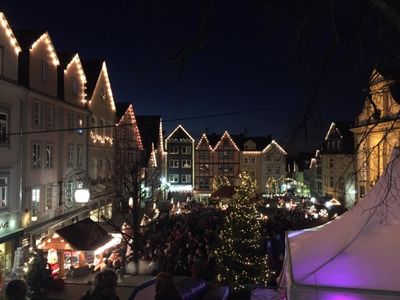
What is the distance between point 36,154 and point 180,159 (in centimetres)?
4756

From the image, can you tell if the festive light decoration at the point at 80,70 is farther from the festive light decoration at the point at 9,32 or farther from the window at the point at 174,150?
the window at the point at 174,150

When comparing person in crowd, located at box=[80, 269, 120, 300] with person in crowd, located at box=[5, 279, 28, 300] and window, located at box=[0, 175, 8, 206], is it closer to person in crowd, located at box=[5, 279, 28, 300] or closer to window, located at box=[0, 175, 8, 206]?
person in crowd, located at box=[5, 279, 28, 300]

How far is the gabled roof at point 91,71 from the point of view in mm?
28312

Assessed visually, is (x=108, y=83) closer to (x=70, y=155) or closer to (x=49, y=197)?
(x=70, y=155)

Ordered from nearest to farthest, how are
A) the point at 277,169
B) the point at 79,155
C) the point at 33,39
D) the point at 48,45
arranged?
the point at 33,39 < the point at 48,45 < the point at 79,155 < the point at 277,169

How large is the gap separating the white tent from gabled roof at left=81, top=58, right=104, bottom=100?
77.5ft

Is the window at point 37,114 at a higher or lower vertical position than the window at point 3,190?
higher

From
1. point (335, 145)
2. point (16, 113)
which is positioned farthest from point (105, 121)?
point (335, 145)

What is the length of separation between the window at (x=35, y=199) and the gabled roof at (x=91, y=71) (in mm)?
9641

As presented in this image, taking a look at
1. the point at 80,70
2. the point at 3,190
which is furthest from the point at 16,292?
the point at 80,70

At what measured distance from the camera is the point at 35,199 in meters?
19.3

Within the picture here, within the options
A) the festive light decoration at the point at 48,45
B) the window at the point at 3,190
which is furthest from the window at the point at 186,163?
the window at the point at 3,190

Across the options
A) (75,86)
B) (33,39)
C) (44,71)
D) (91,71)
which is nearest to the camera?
(33,39)

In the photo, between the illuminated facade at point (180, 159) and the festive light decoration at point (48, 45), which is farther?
the illuminated facade at point (180, 159)
